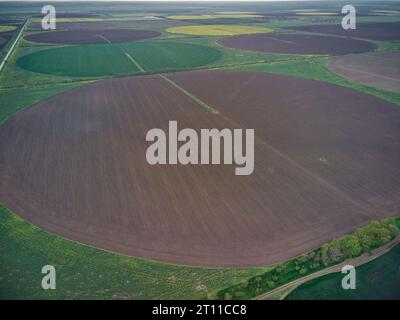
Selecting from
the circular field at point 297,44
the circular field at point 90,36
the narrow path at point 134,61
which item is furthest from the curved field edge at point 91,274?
the circular field at point 90,36

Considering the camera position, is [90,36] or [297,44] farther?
[90,36]

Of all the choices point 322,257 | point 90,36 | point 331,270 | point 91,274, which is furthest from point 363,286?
point 90,36

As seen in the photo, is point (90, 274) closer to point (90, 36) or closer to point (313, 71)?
point (313, 71)

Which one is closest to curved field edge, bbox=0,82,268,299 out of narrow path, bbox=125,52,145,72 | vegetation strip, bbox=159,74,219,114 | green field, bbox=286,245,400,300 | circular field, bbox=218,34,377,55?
green field, bbox=286,245,400,300

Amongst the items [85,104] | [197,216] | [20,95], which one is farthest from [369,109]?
[20,95]

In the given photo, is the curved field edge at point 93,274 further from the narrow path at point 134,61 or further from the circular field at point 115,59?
the narrow path at point 134,61
